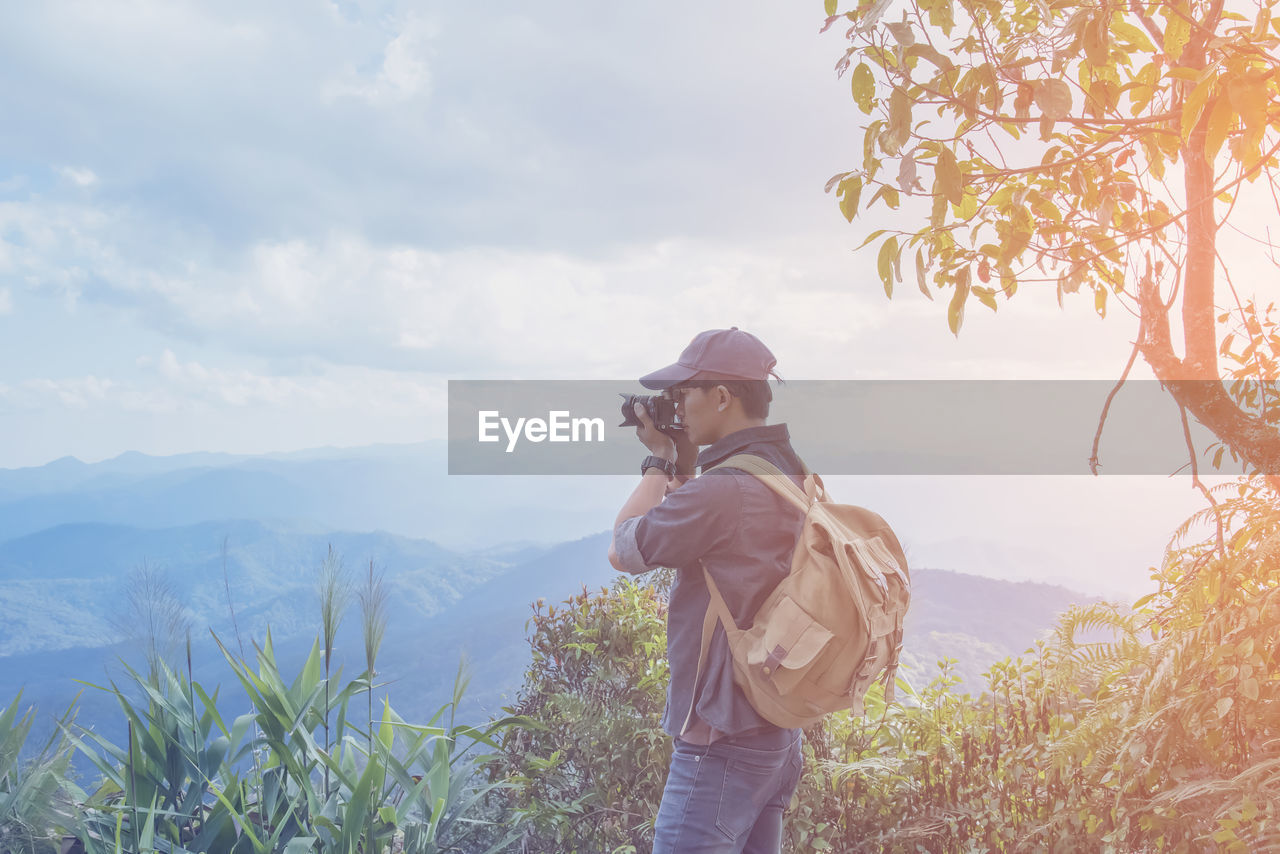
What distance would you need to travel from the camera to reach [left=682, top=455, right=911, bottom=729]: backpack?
6.66 ft

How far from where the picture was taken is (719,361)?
2270 millimetres

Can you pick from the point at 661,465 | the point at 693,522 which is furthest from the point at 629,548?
the point at 661,465

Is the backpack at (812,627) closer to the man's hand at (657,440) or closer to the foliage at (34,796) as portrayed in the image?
the man's hand at (657,440)

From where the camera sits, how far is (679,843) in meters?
2.05

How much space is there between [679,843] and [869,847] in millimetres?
1512

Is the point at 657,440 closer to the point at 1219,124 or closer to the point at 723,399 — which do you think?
the point at 723,399

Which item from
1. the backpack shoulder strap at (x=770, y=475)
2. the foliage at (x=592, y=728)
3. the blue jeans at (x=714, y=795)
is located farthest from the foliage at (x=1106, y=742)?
the backpack shoulder strap at (x=770, y=475)

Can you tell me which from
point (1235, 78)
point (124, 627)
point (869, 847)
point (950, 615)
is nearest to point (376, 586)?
point (124, 627)

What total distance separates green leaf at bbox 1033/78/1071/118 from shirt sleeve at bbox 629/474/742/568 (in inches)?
45.2

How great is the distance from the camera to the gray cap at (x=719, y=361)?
2.27 metres

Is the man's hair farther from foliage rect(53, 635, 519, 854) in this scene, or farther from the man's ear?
foliage rect(53, 635, 519, 854)

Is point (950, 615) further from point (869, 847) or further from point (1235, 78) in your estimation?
point (1235, 78)

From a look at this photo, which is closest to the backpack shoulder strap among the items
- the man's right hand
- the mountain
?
the man's right hand

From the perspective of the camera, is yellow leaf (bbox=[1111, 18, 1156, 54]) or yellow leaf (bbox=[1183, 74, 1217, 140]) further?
yellow leaf (bbox=[1111, 18, 1156, 54])
